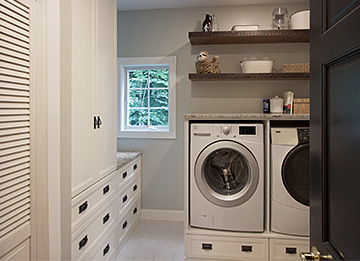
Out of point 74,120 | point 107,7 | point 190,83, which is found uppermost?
point 107,7

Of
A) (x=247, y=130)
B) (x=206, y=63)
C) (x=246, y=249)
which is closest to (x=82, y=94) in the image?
(x=247, y=130)

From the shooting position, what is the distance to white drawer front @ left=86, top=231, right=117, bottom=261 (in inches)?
75.3

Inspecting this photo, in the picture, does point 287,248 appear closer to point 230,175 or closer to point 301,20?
point 230,175

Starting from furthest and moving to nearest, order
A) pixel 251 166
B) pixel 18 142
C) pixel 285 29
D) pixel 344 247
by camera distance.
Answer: pixel 285 29
pixel 251 166
pixel 18 142
pixel 344 247

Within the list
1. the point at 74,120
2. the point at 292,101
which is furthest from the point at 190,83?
the point at 74,120

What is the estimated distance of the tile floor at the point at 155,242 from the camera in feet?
7.89

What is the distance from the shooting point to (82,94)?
1.65m

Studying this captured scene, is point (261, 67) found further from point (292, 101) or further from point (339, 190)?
point (339, 190)

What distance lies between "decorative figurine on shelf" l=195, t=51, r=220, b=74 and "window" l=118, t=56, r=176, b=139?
0.62m

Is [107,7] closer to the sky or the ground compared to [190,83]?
closer to the sky

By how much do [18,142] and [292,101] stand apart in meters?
2.49

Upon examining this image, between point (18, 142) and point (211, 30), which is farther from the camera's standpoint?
point (211, 30)

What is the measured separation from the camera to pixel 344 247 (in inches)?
23.2

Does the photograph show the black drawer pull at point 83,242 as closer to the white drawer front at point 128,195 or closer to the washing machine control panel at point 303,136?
the white drawer front at point 128,195
